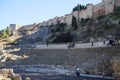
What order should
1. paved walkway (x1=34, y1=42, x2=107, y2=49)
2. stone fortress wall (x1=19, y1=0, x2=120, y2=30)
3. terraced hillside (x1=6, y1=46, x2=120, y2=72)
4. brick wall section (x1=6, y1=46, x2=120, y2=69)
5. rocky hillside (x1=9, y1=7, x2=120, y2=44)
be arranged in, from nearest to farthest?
terraced hillside (x1=6, y1=46, x2=120, y2=72) < brick wall section (x1=6, y1=46, x2=120, y2=69) < paved walkway (x1=34, y1=42, x2=107, y2=49) < rocky hillside (x1=9, y1=7, x2=120, y2=44) < stone fortress wall (x1=19, y1=0, x2=120, y2=30)

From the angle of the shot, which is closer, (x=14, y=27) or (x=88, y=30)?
(x=88, y=30)

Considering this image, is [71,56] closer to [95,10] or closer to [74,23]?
[95,10]

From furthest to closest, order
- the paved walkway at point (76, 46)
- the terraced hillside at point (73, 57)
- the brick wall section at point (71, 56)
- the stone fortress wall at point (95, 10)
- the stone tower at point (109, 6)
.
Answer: the stone fortress wall at point (95, 10), the stone tower at point (109, 6), the paved walkway at point (76, 46), the brick wall section at point (71, 56), the terraced hillside at point (73, 57)

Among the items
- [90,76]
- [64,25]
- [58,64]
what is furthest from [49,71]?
[64,25]

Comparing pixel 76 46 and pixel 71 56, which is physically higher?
pixel 76 46

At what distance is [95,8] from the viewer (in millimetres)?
59344

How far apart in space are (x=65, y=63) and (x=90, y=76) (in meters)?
8.13

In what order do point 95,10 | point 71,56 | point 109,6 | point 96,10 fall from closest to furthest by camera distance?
1. point 71,56
2. point 109,6
3. point 96,10
4. point 95,10

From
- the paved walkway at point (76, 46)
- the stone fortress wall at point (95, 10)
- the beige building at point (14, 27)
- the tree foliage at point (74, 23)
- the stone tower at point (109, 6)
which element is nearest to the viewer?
the paved walkway at point (76, 46)

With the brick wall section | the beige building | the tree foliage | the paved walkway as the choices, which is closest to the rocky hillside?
the tree foliage

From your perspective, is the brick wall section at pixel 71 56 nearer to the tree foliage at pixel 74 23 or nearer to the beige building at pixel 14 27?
the tree foliage at pixel 74 23

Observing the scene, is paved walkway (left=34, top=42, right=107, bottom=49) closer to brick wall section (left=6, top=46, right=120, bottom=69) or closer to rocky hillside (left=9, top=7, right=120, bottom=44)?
brick wall section (left=6, top=46, right=120, bottom=69)

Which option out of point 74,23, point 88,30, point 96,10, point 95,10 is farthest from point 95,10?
point 88,30

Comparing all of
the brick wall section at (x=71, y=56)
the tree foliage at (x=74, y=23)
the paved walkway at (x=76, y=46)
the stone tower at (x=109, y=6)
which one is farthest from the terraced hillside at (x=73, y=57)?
the stone tower at (x=109, y=6)
